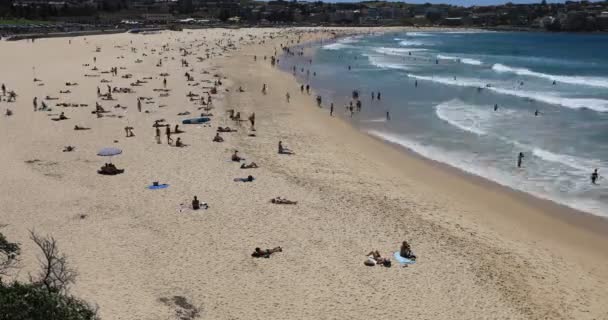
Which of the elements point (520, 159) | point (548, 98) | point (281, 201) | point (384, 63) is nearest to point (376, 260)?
point (281, 201)

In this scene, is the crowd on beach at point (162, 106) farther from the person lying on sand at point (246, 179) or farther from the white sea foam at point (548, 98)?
the white sea foam at point (548, 98)

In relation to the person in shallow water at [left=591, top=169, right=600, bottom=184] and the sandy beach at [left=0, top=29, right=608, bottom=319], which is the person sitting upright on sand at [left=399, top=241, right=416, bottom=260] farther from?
the person in shallow water at [left=591, top=169, right=600, bottom=184]

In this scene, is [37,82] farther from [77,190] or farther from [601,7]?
[601,7]

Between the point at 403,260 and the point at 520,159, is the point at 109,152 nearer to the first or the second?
the point at 403,260

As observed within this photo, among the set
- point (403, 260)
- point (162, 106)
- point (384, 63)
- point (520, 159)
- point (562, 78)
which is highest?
point (384, 63)

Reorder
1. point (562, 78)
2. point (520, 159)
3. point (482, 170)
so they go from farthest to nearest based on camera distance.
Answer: point (562, 78) < point (482, 170) < point (520, 159)

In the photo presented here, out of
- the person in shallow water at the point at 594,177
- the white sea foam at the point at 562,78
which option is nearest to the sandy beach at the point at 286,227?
the person in shallow water at the point at 594,177

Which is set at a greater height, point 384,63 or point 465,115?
point 384,63
